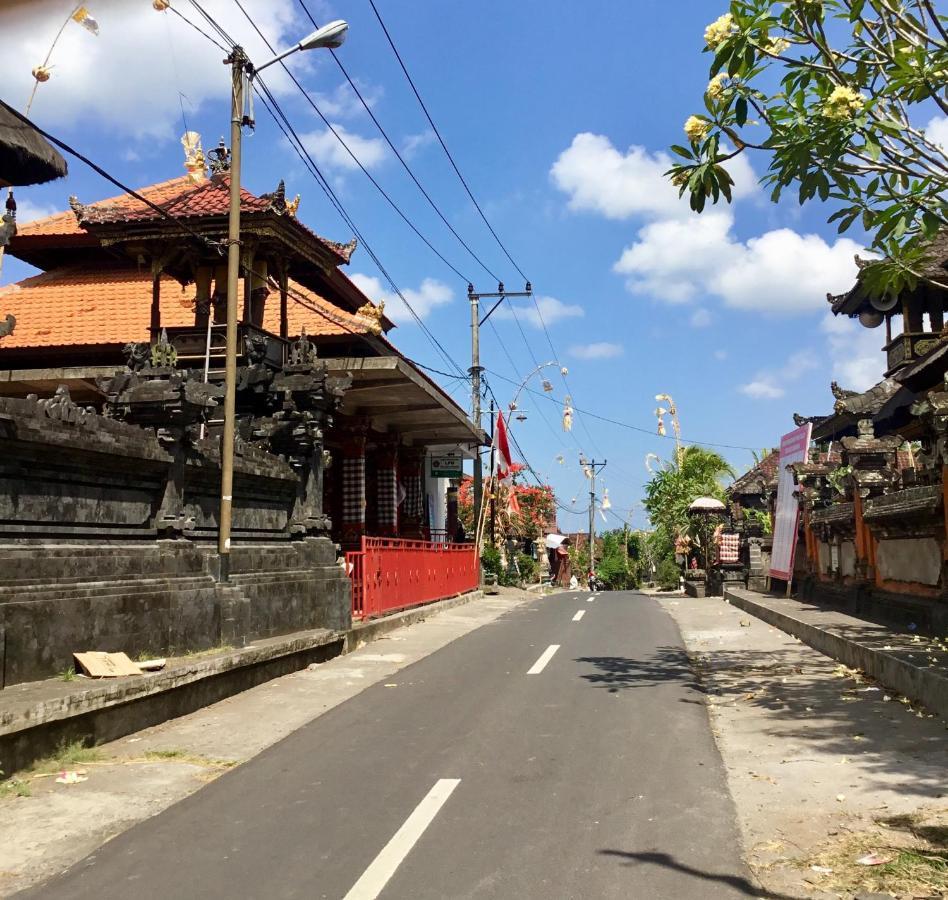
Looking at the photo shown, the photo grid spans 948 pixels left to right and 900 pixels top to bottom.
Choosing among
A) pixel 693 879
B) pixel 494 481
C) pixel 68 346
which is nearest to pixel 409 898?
pixel 693 879

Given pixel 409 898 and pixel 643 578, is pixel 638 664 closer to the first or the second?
pixel 409 898

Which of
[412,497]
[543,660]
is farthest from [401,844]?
[412,497]

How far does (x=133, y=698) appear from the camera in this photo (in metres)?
7.35

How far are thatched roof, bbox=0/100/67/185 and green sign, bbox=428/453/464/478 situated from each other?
69.7 ft

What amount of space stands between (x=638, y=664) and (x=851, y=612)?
5187 mm

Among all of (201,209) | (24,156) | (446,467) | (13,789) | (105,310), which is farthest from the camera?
(446,467)

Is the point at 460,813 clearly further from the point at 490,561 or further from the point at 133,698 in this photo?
the point at 490,561

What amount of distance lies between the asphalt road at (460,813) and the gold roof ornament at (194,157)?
17.3 m

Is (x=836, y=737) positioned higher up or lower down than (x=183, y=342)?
lower down

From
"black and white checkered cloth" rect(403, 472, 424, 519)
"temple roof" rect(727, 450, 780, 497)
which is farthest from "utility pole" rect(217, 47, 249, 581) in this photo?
"temple roof" rect(727, 450, 780, 497)

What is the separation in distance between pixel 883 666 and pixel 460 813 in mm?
5996

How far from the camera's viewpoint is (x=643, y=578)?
68.1 metres

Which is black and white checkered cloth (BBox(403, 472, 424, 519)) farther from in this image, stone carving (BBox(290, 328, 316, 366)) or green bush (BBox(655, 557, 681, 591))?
green bush (BBox(655, 557, 681, 591))

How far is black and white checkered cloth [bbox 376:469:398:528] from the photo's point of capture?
25172 millimetres
